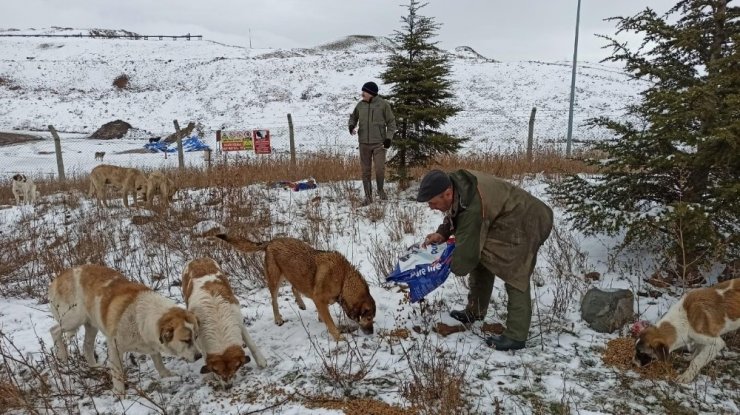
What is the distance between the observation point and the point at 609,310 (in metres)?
4.58

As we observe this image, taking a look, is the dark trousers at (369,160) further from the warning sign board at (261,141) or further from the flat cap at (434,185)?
the warning sign board at (261,141)

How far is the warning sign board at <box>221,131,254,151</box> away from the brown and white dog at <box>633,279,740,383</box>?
14780mm

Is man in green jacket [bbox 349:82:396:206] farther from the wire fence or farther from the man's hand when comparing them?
the wire fence

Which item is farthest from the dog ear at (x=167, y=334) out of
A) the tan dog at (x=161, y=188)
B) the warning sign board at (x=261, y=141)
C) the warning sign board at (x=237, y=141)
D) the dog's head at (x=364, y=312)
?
the warning sign board at (x=237, y=141)

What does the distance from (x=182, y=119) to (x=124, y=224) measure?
79.7ft

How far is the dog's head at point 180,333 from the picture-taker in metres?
3.57

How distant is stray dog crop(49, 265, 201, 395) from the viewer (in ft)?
11.9

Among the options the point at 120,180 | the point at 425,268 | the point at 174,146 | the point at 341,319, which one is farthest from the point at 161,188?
the point at 174,146

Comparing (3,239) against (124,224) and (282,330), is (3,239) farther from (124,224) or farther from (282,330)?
(282,330)

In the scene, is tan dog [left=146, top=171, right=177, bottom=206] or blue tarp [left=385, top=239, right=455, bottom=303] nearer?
blue tarp [left=385, top=239, right=455, bottom=303]

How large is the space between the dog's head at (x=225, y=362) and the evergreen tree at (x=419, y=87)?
7109mm

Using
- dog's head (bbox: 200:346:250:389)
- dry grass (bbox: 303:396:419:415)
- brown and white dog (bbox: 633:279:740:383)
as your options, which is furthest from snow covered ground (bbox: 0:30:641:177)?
dry grass (bbox: 303:396:419:415)

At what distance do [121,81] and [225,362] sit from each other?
43.0 metres

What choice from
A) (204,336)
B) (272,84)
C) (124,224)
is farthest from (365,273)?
(272,84)
